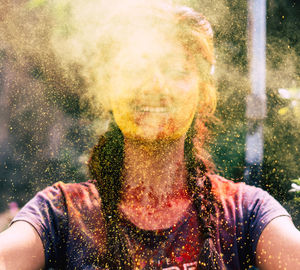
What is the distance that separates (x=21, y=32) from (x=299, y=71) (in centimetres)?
309

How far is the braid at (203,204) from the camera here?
5.73ft

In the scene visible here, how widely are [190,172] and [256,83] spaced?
77.1 inches

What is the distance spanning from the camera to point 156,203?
205cm

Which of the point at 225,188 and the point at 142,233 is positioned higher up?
the point at 225,188

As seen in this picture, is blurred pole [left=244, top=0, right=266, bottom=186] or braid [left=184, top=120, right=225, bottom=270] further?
blurred pole [left=244, top=0, right=266, bottom=186]

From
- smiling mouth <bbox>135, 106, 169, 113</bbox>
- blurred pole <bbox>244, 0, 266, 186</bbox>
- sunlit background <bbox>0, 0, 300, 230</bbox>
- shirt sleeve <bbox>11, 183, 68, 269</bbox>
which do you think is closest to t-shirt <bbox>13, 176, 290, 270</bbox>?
shirt sleeve <bbox>11, 183, 68, 269</bbox>

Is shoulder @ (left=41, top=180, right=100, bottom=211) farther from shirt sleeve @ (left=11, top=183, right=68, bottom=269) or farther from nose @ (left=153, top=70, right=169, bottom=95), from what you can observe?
nose @ (left=153, top=70, right=169, bottom=95)

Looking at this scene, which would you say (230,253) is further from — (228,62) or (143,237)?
(228,62)

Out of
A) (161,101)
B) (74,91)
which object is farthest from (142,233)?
(74,91)

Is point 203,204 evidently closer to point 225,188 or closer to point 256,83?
point 225,188

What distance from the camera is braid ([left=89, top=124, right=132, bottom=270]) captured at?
1.77 meters

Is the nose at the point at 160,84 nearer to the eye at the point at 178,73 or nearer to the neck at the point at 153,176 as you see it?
the eye at the point at 178,73

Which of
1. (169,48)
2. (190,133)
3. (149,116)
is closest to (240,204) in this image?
(190,133)

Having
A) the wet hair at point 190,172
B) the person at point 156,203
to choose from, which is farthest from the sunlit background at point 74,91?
the person at point 156,203
